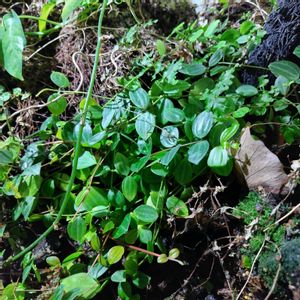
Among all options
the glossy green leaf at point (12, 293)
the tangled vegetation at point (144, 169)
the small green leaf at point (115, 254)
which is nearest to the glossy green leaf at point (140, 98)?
the tangled vegetation at point (144, 169)

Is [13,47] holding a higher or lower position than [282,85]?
higher

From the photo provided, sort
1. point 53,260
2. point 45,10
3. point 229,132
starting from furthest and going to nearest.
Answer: point 45,10
point 53,260
point 229,132

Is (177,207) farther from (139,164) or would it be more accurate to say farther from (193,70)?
(193,70)

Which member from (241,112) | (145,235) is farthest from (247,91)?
(145,235)

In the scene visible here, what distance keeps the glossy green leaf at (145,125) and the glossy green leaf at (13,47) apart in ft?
0.93

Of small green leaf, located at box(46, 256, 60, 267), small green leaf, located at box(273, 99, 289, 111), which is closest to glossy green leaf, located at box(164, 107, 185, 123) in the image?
small green leaf, located at box(273, 99, 289, 111)

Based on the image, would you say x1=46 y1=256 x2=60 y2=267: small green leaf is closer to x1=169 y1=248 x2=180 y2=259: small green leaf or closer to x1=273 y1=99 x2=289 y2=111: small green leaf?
x1=169 y1=248 x2=180 y2=259: small green leaf

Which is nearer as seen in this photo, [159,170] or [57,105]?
[159,170]

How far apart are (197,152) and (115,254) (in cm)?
29

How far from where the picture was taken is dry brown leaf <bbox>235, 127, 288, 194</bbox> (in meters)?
0.90

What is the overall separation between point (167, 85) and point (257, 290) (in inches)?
18.8

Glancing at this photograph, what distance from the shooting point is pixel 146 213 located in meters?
0.92

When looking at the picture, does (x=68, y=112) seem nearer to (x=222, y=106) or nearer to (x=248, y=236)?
(x=222, y=106)

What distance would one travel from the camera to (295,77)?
3.00ft
